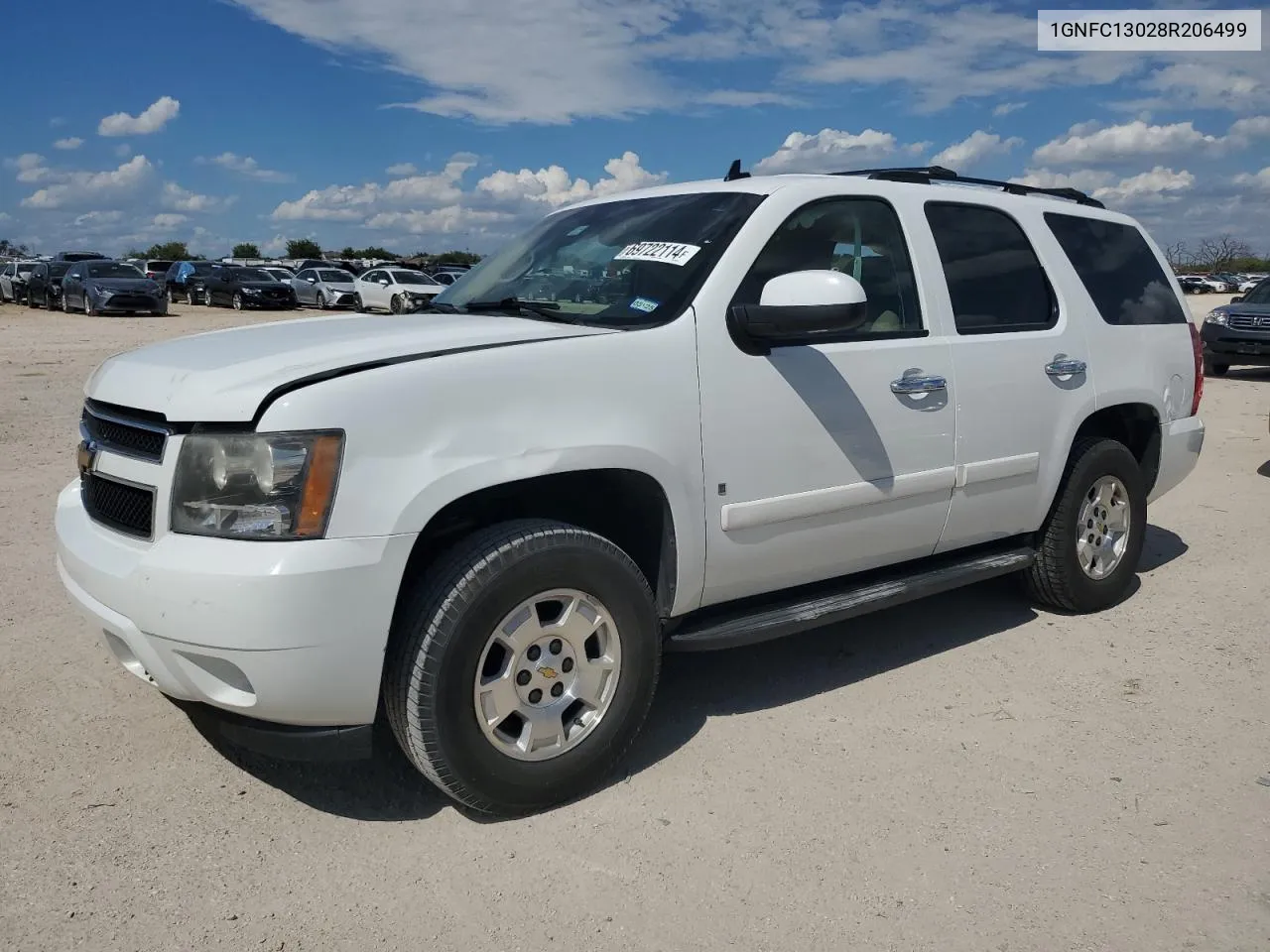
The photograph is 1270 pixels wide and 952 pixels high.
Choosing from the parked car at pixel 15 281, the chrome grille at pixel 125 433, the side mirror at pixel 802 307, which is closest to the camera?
the chrome grille at pixel 125 433

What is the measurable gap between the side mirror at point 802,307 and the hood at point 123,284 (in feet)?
93.3

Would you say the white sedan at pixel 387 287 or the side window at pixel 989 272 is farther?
the white sedan at pixel 387 287

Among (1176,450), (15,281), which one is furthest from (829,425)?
(15,281)

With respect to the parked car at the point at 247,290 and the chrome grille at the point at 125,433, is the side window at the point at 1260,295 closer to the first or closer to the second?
the chrome grille at the point at 125,433

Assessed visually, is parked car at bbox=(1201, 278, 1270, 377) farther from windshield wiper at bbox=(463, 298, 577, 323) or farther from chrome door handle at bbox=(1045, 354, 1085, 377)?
windshield wiper at bbox=(463, 298, 577, 323)

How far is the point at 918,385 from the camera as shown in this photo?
3.80 m

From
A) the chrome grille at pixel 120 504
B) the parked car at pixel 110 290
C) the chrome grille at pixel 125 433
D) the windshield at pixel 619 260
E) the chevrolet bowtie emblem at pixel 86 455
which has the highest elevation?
the parked car at pixel 110 290

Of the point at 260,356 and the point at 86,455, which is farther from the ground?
the point at 260,356

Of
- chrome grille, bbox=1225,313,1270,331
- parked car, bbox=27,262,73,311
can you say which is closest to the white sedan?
parked car, bbox=27,262,73,311

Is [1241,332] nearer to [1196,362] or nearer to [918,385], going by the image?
[1196,362]

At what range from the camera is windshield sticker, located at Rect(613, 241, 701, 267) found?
3473 millimetres

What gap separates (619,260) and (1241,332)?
14.8 metres

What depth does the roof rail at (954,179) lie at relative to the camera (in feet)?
13.7

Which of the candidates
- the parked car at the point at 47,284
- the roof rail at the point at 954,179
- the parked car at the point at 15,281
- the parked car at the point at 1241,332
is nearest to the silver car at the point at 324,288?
the parked car at the point at 47,284
